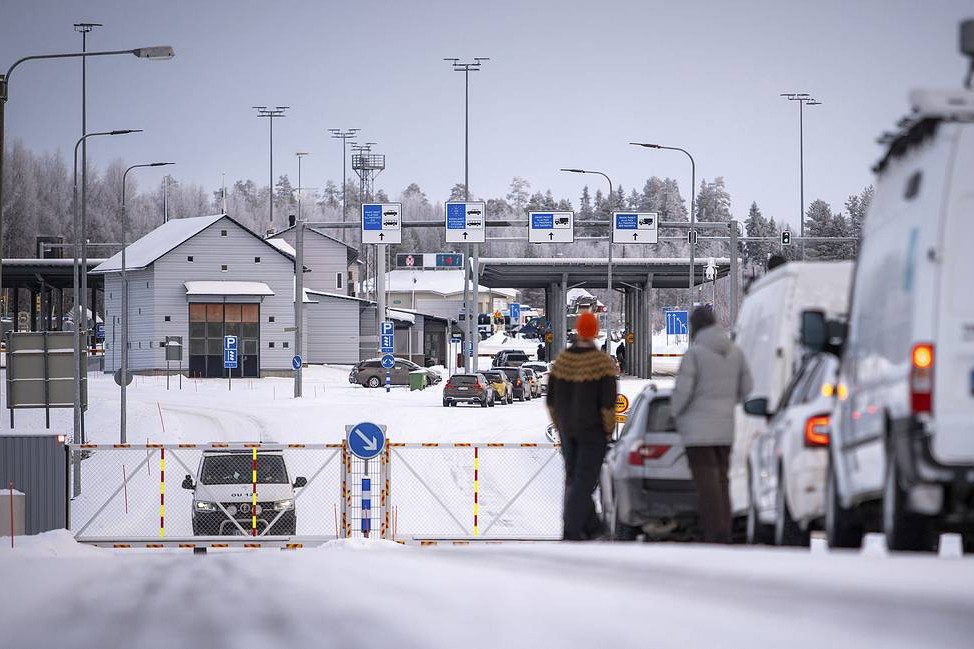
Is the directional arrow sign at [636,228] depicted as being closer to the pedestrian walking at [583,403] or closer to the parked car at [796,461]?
the pedestrian walking at [583,403]

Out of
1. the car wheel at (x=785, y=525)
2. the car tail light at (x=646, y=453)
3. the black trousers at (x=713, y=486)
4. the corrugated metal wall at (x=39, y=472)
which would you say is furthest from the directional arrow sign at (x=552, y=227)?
the car wheel at (x=785, y=525)

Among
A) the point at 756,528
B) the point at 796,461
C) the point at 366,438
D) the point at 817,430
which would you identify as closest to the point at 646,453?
the point at 756,528

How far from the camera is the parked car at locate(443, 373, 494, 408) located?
199ft

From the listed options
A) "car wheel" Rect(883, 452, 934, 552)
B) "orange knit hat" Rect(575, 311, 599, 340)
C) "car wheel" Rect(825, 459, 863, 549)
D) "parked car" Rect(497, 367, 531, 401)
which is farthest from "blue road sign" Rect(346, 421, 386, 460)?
"parked car" Rect(497, 367, 531, 401)

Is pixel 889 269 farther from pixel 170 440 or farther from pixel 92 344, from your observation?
pixel 92 344

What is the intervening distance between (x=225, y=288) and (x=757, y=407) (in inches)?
3270

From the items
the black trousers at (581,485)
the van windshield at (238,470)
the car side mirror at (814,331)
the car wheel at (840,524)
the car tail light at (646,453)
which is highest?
the car side mirror at (814,331)

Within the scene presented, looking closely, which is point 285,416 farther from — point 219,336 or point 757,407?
point 757,407

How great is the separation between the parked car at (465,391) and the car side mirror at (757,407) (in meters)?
54.2

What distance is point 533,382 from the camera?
7256 cm

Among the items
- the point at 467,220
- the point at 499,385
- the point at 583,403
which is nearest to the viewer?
the point at 583,403

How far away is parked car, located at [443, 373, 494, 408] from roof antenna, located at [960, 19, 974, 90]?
56.4m

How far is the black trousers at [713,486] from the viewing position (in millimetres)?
6816

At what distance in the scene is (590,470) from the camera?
922cm
